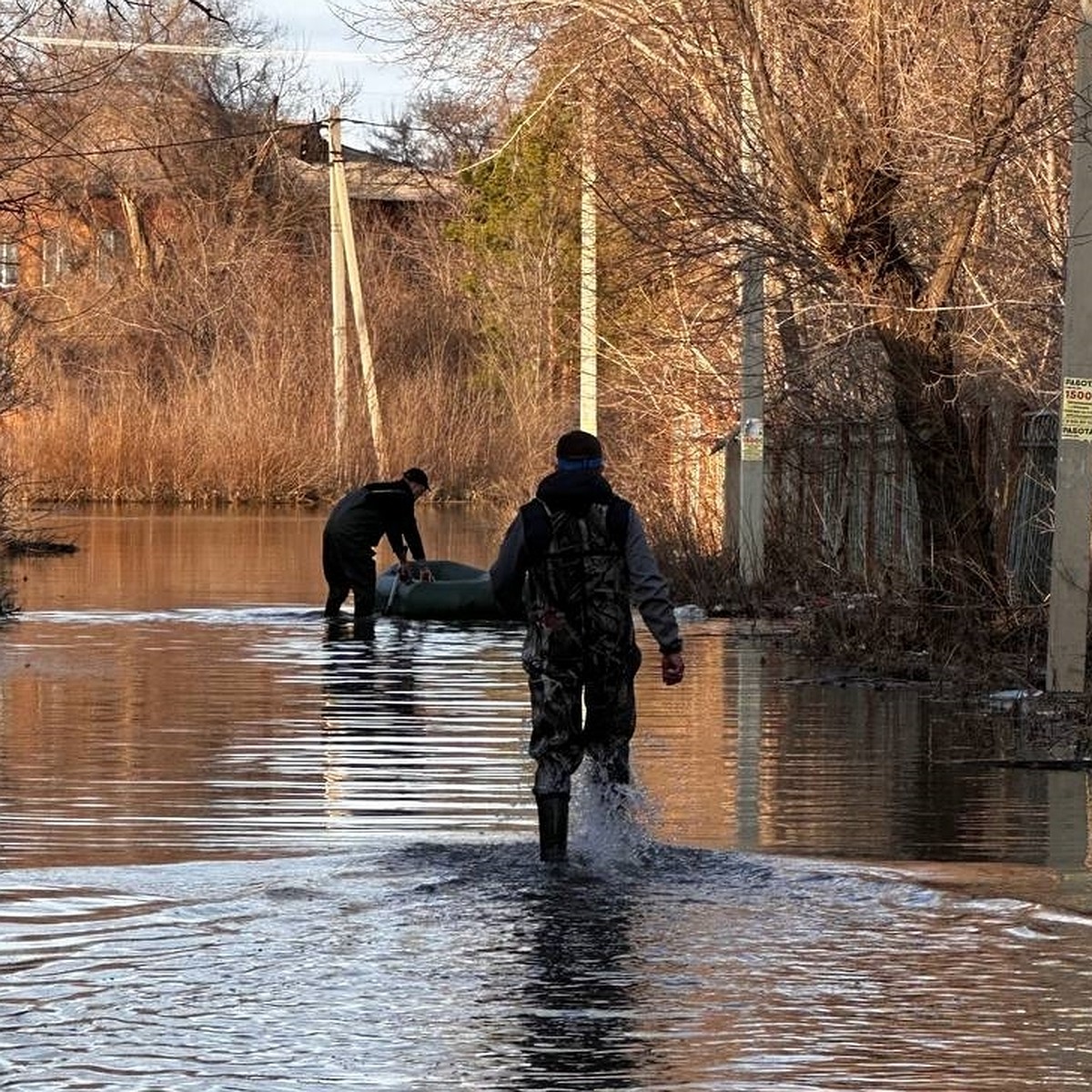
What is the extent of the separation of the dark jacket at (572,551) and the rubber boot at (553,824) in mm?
639

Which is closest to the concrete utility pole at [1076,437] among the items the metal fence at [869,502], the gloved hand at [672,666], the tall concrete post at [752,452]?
the metal fence at [869,502]

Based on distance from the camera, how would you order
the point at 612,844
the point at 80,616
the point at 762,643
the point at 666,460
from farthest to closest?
the point at 666,460 → the point at 80,616 → the point at 762,643 → the point at 612,844

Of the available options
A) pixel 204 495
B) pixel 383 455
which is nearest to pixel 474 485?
pixel 383 455

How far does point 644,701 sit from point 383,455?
3929cm

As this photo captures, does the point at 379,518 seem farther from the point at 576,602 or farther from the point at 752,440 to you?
the point at 576,602

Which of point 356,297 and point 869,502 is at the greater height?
point 356,297

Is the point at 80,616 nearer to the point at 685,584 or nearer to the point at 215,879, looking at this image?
the point at 685,584

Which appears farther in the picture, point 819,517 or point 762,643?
point 819,517

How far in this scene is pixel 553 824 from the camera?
10461 millimetres

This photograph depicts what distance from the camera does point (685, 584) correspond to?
26516mm

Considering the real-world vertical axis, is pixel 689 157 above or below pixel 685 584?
above

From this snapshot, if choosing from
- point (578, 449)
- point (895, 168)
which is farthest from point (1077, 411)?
point (578, 449)

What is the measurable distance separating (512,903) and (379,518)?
592 inches

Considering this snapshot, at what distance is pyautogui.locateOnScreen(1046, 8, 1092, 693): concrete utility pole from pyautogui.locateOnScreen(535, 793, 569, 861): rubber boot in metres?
5.73
